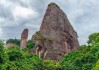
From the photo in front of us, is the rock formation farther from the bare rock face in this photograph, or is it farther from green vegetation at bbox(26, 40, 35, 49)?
green vegetation at bbox(26, 40, 35, 49)

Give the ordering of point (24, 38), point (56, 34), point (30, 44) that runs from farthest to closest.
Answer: point (30, 44), point (24, 38), point (56, 34)

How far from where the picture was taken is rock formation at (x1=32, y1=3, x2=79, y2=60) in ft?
335

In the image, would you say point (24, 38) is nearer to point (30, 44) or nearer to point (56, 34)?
point (30, 44)

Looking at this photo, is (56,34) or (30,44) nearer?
(56,34)

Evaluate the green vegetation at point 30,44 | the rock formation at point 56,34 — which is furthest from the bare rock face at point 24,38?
the green vegetation at point 30,44

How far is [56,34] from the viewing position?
10419 cm

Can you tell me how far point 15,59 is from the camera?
60.0m

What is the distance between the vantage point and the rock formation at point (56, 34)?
335 feet

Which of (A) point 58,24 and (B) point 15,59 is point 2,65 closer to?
(B) point 15,59

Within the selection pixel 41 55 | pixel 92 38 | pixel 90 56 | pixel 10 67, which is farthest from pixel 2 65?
pixel 41 55

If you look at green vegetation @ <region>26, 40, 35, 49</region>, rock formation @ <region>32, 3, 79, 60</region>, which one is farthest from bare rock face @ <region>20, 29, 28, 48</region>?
green vegetation @ <region>26, 40, 35, 49</region>

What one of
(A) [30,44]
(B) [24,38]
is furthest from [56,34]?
(A) [30,44]

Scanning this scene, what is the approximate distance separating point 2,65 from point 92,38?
4857cm

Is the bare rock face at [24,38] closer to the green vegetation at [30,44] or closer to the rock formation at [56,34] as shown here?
the rock formation at [56,34]
